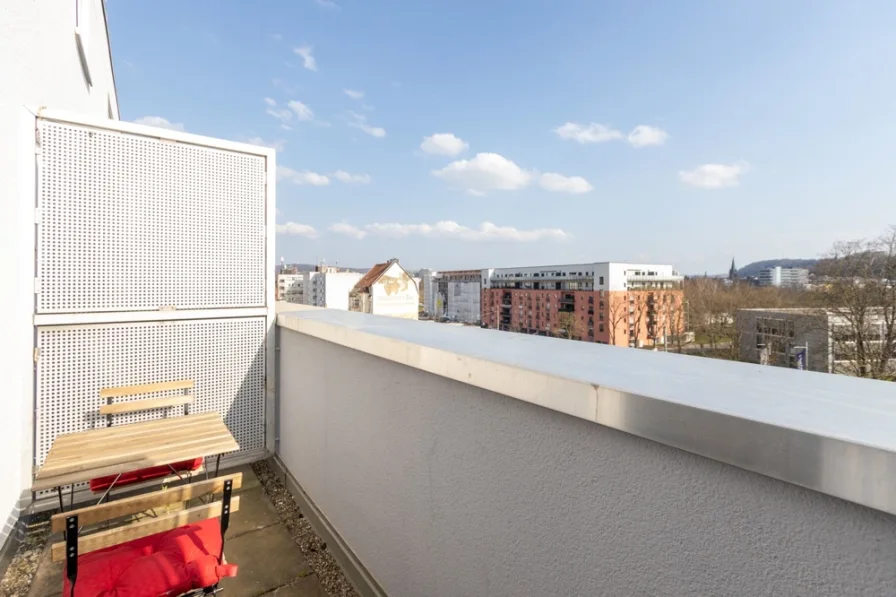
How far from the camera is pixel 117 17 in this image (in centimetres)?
860

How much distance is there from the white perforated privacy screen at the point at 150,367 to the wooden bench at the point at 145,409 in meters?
0.12

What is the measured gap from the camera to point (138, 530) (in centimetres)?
158

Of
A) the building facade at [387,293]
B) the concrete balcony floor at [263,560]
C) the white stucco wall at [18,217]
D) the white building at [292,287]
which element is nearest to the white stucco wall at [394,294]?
the building facade at [387,293]

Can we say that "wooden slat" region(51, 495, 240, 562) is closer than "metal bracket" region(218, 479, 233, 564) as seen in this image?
Yes

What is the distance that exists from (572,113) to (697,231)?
19.7 metres

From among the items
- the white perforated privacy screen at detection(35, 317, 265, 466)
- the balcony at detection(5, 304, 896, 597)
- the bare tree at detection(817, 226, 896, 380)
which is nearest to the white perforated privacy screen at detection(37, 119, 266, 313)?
the white perforated privacy screen at detection(35, 317, 265, 466)

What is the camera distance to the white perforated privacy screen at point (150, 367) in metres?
3.02

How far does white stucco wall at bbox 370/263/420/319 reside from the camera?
3242 cm

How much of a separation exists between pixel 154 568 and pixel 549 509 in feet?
5.63

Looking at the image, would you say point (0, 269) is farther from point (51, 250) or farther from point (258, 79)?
point (258, 79)

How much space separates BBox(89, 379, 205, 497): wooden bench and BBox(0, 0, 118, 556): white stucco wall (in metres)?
0.48

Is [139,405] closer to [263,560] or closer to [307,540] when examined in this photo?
[263,560]

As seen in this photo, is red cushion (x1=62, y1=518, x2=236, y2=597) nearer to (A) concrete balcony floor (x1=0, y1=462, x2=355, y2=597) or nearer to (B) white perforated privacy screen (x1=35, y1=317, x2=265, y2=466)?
(A) concrete balcony floor (x1=0, y1=462, x2=355, y2=597)

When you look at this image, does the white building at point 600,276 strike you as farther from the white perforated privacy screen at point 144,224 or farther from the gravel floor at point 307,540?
the gravel floor at point 307,540
